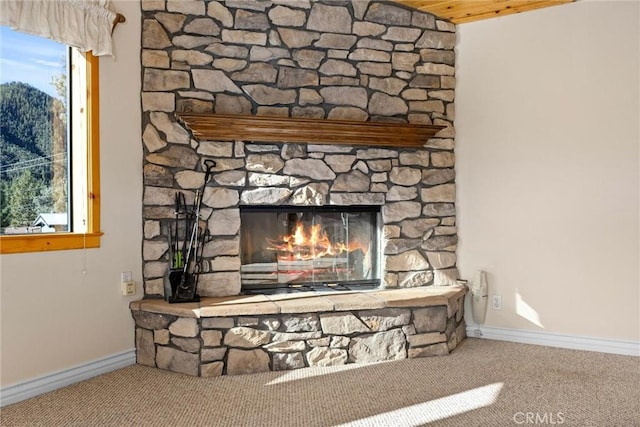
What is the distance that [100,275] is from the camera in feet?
10.3

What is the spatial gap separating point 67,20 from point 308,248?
2.19m

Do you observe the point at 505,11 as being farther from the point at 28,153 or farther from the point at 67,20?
the point at 28,153

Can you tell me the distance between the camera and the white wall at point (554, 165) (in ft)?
11.5

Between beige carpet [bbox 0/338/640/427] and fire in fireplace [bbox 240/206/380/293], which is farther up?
fire in fireplace [bbox 240/206/380/293]

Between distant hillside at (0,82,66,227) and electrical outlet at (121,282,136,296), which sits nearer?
distant hillside at (0,82,66,227)

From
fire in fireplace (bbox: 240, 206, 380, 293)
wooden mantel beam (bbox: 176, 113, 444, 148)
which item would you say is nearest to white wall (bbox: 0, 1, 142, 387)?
wooden mantel beam (bbox: 176, 113, 444, 148)

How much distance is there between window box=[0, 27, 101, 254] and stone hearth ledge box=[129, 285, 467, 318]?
69 cm

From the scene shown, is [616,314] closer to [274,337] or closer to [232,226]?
[274,337]

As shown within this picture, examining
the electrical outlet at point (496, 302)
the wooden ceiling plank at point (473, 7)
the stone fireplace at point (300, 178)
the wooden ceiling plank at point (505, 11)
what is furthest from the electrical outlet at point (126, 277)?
the wooden ceiling plank at point (505, 11)

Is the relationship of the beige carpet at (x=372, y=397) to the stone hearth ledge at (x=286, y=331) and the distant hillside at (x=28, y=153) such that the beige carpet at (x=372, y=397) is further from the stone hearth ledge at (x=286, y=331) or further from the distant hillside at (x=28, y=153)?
the distant hillside at (x=28, y=153)

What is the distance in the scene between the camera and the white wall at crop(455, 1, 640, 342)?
349 centimetres

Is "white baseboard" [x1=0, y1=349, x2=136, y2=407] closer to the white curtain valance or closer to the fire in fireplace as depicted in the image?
the fire in fireplace

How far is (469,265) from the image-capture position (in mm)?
3996

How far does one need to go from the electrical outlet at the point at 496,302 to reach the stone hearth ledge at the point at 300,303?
42cm
